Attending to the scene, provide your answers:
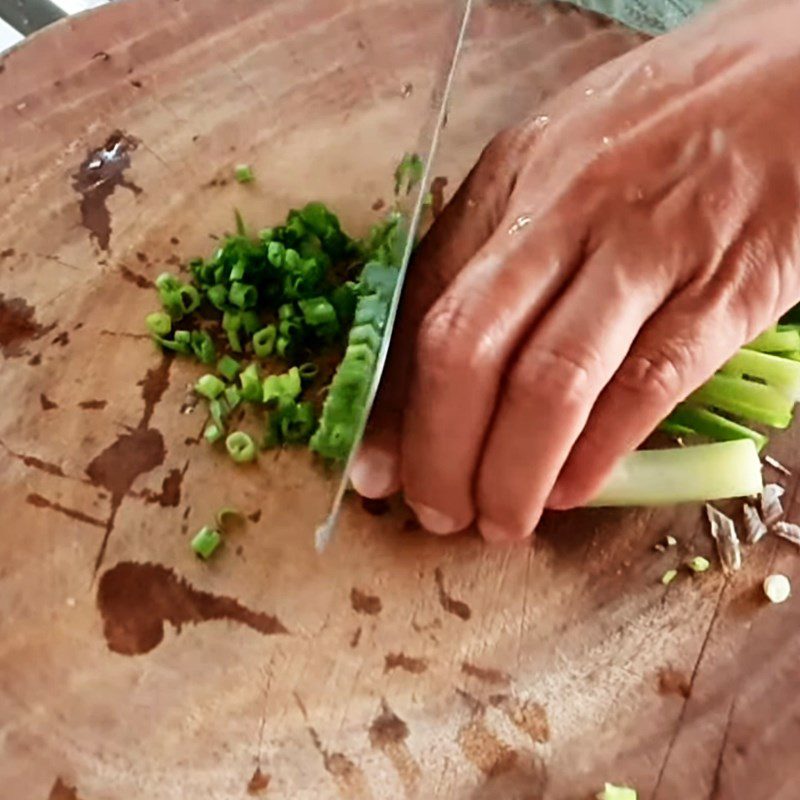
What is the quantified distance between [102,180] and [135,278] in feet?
0.43

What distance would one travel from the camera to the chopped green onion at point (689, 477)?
47.9 inches

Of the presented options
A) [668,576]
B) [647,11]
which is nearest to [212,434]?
[668,576]

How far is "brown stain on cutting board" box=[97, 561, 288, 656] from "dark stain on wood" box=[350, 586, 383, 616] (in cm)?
7

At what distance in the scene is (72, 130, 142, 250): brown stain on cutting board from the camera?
1356 millimetres

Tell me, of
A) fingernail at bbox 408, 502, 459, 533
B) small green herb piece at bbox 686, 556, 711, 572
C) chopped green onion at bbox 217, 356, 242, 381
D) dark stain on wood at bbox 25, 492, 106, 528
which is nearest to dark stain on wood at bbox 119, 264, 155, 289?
chopped green onion at bbox 217, 356, 242, 381

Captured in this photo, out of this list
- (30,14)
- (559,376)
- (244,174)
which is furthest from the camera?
(30,14)

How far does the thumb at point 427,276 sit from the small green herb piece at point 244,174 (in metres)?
0.25

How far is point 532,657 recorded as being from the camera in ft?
3.80

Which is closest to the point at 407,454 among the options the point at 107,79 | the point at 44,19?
the point at 107,79

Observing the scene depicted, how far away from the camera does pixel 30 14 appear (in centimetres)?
179

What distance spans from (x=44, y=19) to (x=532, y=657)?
45.8 inches

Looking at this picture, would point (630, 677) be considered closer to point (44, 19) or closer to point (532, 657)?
point (532, 657)

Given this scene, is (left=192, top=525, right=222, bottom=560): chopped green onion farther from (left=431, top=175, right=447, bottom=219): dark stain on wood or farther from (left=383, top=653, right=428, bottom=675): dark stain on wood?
(left=431, top=175, right=447, bottom=219): dark stain on wood

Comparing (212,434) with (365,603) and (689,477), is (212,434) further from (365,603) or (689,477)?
(689,477)
